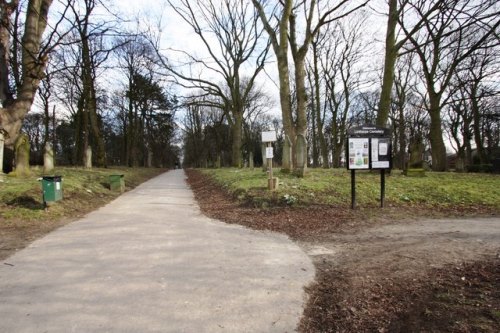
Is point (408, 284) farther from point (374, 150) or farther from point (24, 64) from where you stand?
point (24, 64)

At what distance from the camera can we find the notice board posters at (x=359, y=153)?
1109cm

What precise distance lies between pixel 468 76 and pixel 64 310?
4051 centimetres

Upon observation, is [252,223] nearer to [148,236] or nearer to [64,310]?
[148,236]

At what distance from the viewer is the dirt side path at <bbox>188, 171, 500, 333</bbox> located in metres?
4.15

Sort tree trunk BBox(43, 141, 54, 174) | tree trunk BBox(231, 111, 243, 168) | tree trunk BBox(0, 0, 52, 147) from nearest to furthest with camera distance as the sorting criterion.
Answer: tree trunk BBox(0, 0, 52, 147)
tree trunk BBox(43, 141, 54, 174)
tree trunk BBox(231, 111, 243, 168)

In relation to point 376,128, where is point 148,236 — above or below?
below

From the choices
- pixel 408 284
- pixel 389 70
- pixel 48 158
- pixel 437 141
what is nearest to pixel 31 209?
pixel 408 284

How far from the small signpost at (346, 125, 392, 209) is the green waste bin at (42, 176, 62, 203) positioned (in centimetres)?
778

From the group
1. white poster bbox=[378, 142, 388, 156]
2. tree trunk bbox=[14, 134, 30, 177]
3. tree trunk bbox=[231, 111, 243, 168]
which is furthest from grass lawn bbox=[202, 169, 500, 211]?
tree trunk bbox=[231, 111, 243, 168]

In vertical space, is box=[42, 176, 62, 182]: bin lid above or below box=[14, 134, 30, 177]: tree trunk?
below

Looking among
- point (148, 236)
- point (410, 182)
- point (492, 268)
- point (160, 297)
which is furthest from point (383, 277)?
point (410, 182)

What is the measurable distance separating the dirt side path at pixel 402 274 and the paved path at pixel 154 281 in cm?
39

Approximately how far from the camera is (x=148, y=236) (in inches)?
314

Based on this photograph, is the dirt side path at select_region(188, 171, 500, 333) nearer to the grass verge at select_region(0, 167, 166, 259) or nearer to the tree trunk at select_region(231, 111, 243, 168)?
the grass verge at select_region(0, 167, 166, 259)
